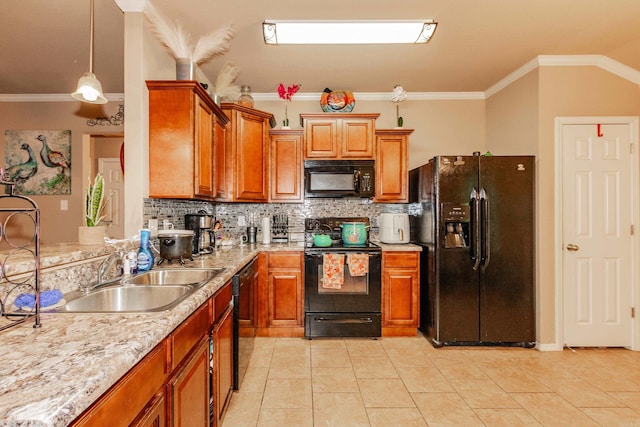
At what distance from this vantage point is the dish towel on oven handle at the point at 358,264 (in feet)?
9.73

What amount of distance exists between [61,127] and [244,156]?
2.53m


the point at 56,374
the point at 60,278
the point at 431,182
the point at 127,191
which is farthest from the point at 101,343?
the point at 431,182

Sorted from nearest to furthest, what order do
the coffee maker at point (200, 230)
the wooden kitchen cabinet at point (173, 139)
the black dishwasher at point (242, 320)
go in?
the black dishwasher at point (242, 320), the wooden kitchen cabinet at point (173, 139), the coffee maker at point (200, 230)

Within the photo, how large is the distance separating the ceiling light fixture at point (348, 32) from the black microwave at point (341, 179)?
1208 mm

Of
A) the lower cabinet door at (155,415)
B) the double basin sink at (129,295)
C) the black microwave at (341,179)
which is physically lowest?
the lower cabinet door at (155,415)

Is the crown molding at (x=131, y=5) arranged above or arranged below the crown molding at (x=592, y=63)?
above

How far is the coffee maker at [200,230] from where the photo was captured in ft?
8.50

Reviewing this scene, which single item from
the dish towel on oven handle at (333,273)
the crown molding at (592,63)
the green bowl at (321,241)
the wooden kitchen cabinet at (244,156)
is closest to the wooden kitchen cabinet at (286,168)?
the wooden kitchen cabinet at (244,156)

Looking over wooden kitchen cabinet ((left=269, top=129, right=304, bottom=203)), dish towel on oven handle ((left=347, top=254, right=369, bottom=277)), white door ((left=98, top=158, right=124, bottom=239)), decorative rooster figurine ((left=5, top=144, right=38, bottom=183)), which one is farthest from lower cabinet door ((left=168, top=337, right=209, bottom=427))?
decorative rooster figurine ((left=5, top=144, right=38, bottom=183))

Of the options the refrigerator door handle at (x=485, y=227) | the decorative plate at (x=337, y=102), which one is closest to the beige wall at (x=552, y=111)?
the refrigerator door handle at (x=485, y=227)

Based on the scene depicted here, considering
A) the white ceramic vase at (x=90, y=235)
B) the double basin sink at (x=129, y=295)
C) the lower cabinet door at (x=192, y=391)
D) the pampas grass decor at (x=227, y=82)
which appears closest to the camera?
the lower cabinet door at (x=192, y=391)

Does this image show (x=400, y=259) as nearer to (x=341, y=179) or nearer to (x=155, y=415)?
(x=341, y=179)

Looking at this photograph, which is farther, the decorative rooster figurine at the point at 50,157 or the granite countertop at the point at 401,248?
the decorative rooster figurine at the point at 50,157

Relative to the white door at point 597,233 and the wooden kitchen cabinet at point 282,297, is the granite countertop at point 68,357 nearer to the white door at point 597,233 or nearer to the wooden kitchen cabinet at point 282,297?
the wooden kitchen cabinet at point 282,297
